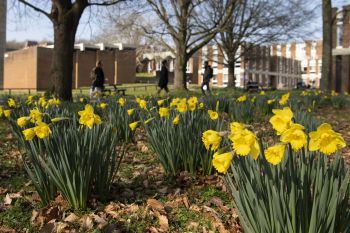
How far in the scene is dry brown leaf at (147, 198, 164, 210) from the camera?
2.84 m

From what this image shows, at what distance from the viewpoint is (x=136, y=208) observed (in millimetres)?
2832

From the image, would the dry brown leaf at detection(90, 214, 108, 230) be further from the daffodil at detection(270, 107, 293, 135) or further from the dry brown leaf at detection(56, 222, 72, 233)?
the daffodil at detection(270, 107, 293, 135)

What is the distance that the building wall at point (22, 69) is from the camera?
39281 mm

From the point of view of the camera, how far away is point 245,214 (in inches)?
75.2

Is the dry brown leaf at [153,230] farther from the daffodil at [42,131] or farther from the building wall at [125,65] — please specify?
the building wall at [125,65]

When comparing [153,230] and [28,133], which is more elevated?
[28,133]

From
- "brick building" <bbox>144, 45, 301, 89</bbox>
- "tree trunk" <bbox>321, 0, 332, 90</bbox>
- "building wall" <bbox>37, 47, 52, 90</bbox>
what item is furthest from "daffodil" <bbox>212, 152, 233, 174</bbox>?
"brick building" <bbox>144, 45, 301, 89</bbox>

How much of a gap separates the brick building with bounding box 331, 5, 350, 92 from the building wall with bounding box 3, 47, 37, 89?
27773 mm

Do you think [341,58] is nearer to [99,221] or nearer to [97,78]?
[97,78]

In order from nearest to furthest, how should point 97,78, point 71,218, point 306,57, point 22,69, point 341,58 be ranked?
point 71,218 → point 97,78 → point 341,58 → point 22,69 → point 306,57

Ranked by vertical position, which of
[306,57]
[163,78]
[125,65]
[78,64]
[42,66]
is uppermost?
[306,57]

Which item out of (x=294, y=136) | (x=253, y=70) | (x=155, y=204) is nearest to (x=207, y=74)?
(x=155, y=204)

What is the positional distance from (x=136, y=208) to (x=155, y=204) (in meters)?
0.15

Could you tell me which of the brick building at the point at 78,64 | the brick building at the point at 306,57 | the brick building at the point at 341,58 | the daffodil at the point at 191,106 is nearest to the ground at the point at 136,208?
the daffodil at the point at 191,106
